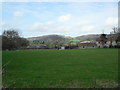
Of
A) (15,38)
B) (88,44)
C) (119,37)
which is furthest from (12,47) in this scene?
(88,44)

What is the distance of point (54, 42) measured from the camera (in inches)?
3533

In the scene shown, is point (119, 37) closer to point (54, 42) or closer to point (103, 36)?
point (103, 36)

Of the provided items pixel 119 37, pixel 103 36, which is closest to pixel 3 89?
pixel 119 37

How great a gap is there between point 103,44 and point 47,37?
41615mm

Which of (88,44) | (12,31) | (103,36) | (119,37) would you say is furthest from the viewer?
Answer: (88,44)

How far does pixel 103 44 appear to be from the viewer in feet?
232

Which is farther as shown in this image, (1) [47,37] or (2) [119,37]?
(1) [47,37]

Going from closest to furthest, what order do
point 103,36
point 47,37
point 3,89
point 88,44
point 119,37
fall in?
point 3,89 → point 119,37 → point 103,36 → point 88,44 → point 47,37

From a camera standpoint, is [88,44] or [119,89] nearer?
[119,89]

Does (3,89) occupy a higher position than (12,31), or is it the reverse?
(12,31)

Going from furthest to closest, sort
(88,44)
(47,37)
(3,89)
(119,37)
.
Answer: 1. (47,37)
2. (88,44)
3. (119,37)
4. (3,89)

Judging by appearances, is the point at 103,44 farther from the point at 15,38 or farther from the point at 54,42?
the point at 15,38

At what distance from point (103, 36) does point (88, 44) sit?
1775 centimetres

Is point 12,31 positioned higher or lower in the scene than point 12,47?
higher
